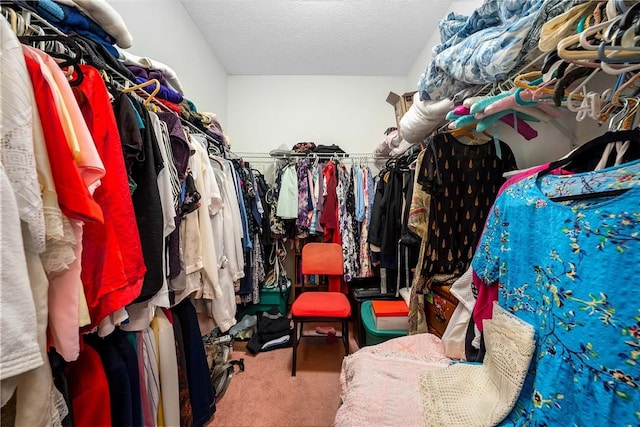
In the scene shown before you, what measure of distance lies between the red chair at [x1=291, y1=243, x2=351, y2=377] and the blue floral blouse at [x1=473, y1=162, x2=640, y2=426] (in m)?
1.17

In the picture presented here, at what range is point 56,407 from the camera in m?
0.57

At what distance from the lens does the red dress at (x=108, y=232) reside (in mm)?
622

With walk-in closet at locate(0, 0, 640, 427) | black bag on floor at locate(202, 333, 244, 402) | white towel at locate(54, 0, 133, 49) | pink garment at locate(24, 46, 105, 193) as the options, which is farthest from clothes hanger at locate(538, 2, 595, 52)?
black bag on floor at locate(202, 333, 244, 402)

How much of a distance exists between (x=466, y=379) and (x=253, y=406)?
1.28 meters

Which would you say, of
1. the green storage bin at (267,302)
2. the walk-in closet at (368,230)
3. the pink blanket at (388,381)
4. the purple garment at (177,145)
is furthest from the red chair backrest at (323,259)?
the purple garment at (177,145)

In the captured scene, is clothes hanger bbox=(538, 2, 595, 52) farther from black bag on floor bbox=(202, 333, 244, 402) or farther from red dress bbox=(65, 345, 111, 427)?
black bag on floor bbox=(202, 333, 244, 402)

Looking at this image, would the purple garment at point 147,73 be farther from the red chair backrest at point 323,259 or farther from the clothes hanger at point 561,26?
the red chair backrest at point 323,259

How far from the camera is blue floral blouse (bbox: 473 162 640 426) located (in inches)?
16.4

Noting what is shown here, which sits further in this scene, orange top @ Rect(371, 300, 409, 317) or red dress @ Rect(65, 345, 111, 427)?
orange top @ Rect(371, 300, 409, 317)

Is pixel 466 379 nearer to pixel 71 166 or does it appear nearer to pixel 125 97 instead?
pixel 71 166

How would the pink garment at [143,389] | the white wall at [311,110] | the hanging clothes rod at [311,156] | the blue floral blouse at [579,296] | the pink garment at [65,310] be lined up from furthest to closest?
the white wall at [311,110] → the hanging clothes rod at [311,156] → the pink garment at [143,389] → the pink garment at [65,310] → the blue floral blouse at [579,296]

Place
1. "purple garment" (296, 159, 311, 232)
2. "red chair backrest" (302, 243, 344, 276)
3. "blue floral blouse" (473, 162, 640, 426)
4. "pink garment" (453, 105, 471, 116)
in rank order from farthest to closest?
"purple garment" (296, 159, 311, 232) < "red chair backrest" (302, 243, 344, 276) < "pink garment" (453, 105, 471, 116) < "blue floral blouse" (473, 162, 640, 426)

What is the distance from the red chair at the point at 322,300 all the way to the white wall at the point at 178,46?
1.65 metres

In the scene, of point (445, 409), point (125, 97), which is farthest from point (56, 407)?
point (445, 409)
